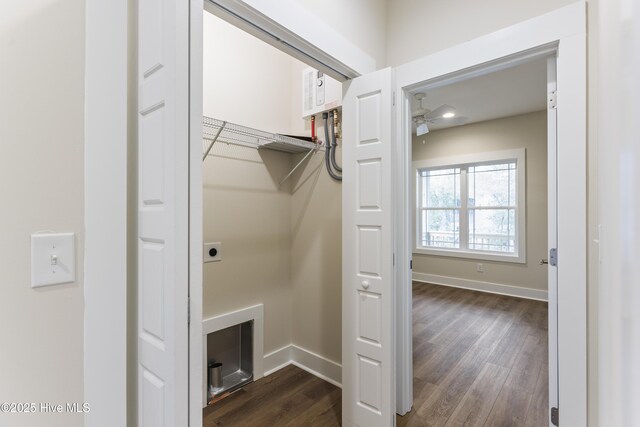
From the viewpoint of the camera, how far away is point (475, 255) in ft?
15.3

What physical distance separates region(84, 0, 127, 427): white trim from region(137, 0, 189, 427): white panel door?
0.05 metres

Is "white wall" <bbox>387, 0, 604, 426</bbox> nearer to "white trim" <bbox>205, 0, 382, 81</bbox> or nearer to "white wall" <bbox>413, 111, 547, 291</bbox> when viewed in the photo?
"white trim" <bbox>205, 0, 382, 81</bbox>

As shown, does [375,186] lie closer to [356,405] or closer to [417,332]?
[356,405]

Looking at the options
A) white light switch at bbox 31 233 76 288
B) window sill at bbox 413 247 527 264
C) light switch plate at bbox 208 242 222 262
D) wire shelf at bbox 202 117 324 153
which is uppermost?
wire shelf at bbox 202 117 324 153

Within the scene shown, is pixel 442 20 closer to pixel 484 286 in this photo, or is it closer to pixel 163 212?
pixel 163 212

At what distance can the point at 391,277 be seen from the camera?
4.97ft

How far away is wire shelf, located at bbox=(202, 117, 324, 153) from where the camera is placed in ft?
6.05

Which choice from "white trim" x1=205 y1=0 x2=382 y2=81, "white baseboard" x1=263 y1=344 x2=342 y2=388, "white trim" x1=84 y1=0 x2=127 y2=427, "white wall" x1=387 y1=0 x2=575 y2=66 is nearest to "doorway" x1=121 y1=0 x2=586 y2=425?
"white wall" x1=387 y1=0 x2=575 y2=66

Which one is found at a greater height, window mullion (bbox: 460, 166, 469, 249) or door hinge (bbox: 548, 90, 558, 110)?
door hinge (bbox: 548, 90, 558, 110)

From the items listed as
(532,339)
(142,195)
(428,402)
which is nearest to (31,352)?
(142,195)

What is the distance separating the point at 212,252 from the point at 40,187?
1.31m

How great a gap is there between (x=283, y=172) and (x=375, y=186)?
43.2 inches

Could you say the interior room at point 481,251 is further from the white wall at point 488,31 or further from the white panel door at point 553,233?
the white panel door at point 553,233

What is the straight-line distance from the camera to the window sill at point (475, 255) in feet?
14.0
